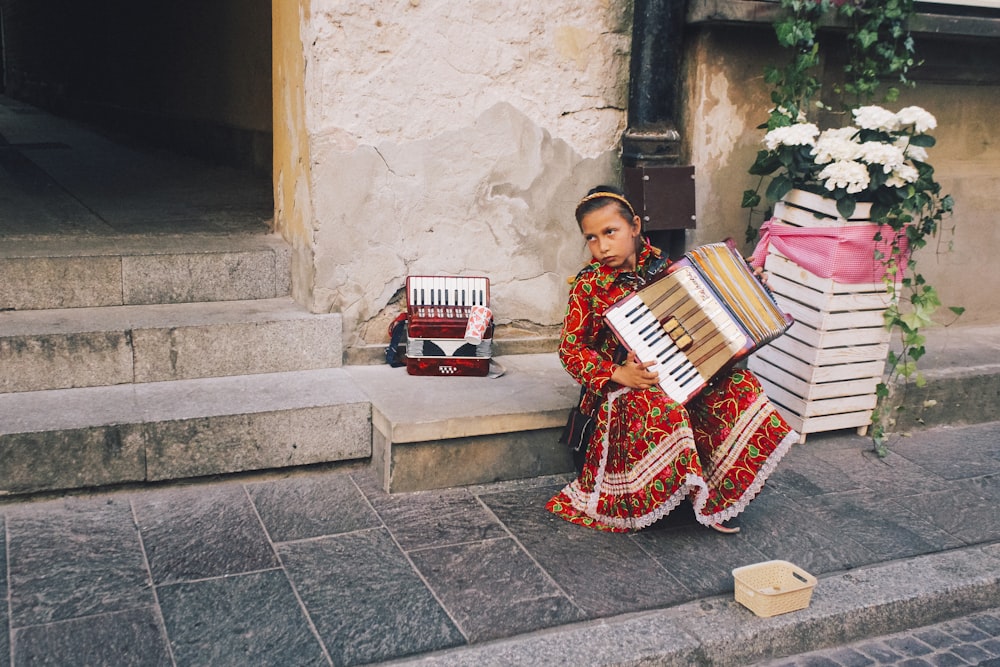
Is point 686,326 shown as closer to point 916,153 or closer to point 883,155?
point 883,155

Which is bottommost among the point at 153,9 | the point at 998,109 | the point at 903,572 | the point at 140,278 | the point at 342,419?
the point at 903,572

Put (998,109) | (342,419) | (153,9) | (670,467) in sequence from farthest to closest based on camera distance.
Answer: (153,9) → (998,109) → (342,419) → (670,467)

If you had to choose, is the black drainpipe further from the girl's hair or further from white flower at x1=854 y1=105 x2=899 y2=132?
the girl's hair

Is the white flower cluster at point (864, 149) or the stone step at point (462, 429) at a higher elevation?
the white flower cluster at point (864, 149)

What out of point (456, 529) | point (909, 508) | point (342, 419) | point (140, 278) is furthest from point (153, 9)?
point (909, 508)

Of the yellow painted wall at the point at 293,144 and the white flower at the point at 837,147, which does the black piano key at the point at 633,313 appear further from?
the yellow painted wall at the point at 293,144

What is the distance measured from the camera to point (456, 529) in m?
3.87

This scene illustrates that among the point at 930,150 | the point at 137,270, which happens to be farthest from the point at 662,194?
the point at 137,270

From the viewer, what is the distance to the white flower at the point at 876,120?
4.55 m

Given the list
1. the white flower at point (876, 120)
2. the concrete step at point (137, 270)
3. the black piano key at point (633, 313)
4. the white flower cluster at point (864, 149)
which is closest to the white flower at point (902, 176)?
the white flower cluster at point (864, 149)

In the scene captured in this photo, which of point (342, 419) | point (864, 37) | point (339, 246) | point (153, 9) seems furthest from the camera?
point (153, 9)

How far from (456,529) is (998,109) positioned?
4.39 meters

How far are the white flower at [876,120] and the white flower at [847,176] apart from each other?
189 millimetres

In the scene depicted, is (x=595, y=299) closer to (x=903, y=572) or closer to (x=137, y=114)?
(x=903, y=572)
